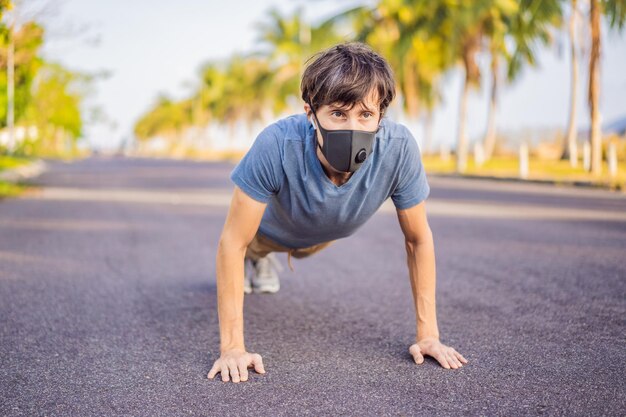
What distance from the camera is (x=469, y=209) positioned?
1061 cm

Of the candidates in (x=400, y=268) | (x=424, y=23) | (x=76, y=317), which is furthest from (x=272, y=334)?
(x=424, y=23)

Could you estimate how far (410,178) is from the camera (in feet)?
9.66

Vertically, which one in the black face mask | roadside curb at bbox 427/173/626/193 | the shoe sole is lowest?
roadside curb at bbox 427/173/626/193

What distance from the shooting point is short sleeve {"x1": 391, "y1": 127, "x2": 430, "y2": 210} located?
2908 millimetres

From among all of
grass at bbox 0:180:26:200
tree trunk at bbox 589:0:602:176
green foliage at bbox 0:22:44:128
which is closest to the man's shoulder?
grass at bbox 0:180:26:200

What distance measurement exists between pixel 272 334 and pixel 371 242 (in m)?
3.75

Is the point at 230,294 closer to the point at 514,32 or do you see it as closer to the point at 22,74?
the point at 514,32

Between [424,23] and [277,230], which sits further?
[424,23]

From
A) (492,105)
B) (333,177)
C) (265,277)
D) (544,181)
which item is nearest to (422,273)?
(333,177)

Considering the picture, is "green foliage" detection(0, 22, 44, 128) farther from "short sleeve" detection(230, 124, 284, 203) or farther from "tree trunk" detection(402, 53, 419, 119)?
"short sleeve" detection(230, 124, 284, 203)

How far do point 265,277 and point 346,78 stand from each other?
6.68 feet

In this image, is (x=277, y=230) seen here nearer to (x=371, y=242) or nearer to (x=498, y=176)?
(x=371, y=242)

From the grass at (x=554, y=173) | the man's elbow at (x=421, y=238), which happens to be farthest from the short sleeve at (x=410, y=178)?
the grass at (x=554, y=173)

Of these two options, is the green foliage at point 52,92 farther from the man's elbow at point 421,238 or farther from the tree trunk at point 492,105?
the man's elbow at point 421,238
